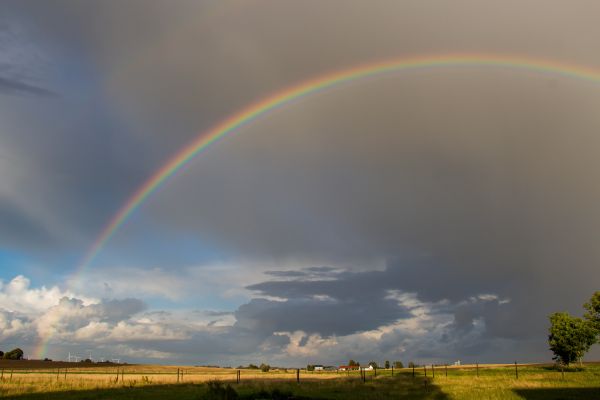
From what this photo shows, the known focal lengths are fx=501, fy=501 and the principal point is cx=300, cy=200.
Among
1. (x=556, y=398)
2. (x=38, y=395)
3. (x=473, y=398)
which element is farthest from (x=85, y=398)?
(x=556, y=398)

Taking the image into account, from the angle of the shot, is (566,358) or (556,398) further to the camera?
(566,358)

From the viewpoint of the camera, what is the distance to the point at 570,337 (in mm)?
83375

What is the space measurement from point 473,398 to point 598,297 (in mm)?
53191

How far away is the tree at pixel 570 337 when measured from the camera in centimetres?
8325

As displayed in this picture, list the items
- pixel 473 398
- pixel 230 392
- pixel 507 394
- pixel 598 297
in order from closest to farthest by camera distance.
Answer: pixel 230 392, pixel 473 398, pixel 507 394, pixel 598 297

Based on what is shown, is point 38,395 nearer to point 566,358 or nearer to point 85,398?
point 85,398

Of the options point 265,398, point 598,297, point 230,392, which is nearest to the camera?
point 230,392

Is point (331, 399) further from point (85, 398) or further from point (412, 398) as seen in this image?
point (85, 398)

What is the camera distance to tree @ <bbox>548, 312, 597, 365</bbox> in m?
83.2

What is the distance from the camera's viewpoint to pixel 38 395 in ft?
136

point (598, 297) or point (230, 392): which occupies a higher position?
point (598, 297)

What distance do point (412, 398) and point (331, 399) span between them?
6.13 meters

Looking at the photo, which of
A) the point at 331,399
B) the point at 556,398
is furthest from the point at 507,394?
the point at 331,399

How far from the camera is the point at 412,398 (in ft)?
121
